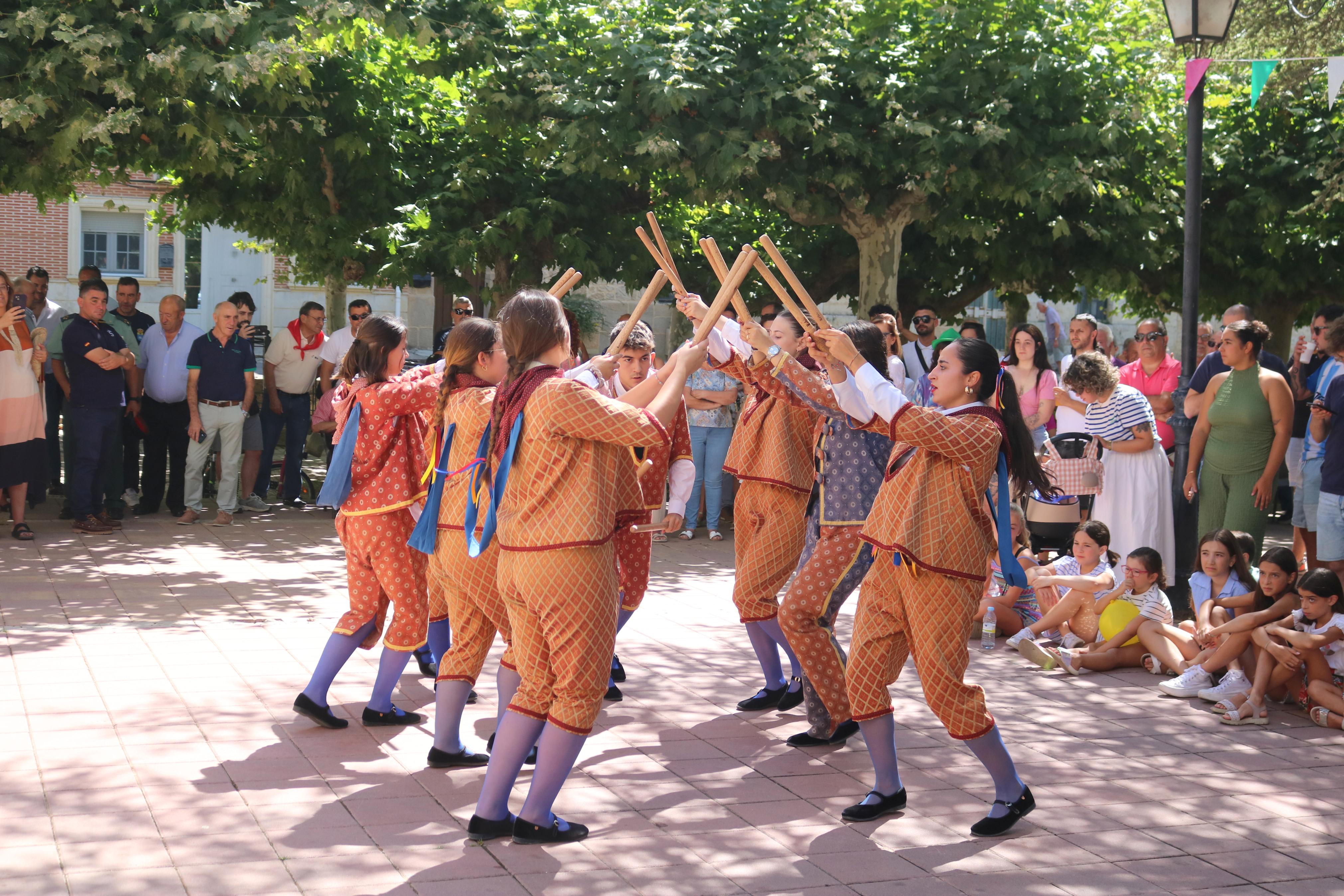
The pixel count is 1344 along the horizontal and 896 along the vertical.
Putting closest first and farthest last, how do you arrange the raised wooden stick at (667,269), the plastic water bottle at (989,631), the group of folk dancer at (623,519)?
1. the group of folk dancer at (623,519)
2. the raised wooden stick at (667,269)
3. the plastic water bottle at (989,631)

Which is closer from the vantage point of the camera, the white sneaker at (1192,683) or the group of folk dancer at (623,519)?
the group of folk dancer at (623,519)

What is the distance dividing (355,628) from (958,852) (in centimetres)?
265

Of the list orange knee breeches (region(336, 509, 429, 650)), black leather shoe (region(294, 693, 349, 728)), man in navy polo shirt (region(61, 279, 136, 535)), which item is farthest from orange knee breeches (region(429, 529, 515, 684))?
man in navy polo shirt (region(61, 279, 136, 535))

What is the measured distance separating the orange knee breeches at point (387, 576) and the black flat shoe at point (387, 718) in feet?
1.05

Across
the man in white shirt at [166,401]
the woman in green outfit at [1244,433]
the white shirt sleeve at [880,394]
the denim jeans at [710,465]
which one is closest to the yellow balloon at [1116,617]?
the woman in green outfit at [1244,433]

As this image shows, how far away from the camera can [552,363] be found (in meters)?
4.42

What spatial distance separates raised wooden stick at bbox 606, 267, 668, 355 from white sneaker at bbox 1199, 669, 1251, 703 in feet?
11.1

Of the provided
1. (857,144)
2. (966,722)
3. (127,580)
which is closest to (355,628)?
(966,722)

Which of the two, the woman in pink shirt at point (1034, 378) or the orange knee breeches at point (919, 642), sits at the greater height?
the woman in pink shirt at point (1034, 378)

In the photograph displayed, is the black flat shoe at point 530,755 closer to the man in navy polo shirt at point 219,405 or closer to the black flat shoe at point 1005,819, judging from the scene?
the black flat shoe at point 1005,819

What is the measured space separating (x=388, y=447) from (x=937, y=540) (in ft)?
7.83

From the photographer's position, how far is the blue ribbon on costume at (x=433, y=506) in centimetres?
502

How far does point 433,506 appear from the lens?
16.5 feet

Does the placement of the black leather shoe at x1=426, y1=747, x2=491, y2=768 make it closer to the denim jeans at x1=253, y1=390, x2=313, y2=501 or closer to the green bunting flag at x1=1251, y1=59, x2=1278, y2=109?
the green bunting flag at x1=1251, y1=59, x2=1278, y2=109
